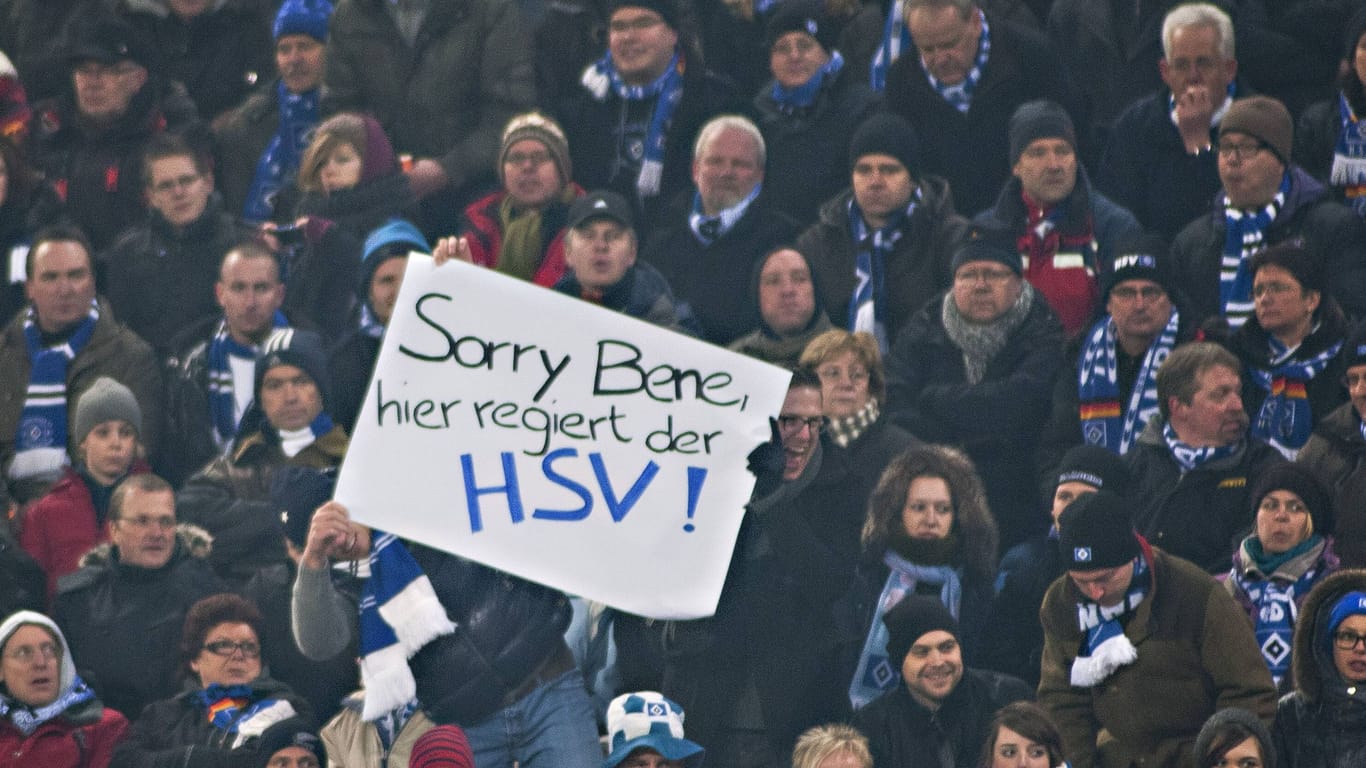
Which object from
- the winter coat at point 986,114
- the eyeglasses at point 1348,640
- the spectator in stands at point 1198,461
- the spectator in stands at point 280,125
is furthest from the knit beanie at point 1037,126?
the spectator in stands at point 280,125

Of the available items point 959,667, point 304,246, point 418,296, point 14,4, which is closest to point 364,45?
point 304,246

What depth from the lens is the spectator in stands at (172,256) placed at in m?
11.4

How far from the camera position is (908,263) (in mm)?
10633

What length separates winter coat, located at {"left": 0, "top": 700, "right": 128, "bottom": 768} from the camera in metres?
9.80

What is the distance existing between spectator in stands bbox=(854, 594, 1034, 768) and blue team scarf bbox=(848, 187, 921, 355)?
4.64 ft

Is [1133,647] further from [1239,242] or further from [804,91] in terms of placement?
[804,91]

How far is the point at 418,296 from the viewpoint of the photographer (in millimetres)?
9109

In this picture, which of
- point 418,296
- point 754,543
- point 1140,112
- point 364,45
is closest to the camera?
point 418,296

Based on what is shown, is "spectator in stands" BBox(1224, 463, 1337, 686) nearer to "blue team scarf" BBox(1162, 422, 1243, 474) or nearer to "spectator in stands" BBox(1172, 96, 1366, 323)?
"blue team scarf" BBox(1162, 422, 1243, 474)

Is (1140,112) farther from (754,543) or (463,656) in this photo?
(463,656)

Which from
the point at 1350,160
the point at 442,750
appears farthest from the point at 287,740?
the point at 1350,160

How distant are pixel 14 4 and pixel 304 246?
78.4 inches

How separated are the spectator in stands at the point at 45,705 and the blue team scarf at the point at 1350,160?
4.57 meters

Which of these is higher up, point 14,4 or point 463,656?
point 14,4
